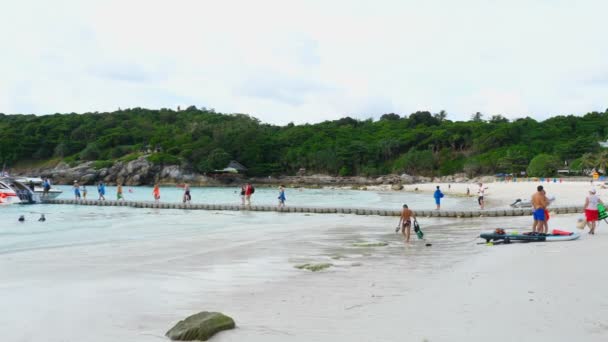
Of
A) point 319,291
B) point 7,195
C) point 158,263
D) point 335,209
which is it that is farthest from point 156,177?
point 319,291

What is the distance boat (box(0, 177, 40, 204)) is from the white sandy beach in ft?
93.9

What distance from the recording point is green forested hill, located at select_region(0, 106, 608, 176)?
10481 centimetres

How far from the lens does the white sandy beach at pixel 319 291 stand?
6277 millimetres

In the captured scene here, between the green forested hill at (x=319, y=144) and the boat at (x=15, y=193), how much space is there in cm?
6200

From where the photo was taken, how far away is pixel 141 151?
4513 inches

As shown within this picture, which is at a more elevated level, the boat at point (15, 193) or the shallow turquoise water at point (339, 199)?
the boat at point (15, 193)

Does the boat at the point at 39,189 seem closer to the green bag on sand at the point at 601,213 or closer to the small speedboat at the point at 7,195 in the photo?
the small speedboat at the point at 7,195

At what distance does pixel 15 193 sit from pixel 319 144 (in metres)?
83.0

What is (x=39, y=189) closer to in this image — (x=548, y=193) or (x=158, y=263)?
(x=158, y=263)

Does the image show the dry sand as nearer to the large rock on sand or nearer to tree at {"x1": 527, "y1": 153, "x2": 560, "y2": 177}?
tree at {"x1": 527, "y1": 153, "x2": 560, "y2": 177}

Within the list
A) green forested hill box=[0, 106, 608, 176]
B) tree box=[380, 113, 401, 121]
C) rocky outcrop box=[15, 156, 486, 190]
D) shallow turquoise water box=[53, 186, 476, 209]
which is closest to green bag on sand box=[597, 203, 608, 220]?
shallow turquoise water box=[53, 186, 476, 209]

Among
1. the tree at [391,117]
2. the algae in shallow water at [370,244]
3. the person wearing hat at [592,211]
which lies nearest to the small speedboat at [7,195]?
the algae in shallow water at [370,244]

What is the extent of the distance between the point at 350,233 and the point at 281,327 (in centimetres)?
1305

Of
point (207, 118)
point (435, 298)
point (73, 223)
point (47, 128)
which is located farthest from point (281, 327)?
point (207, 118)
